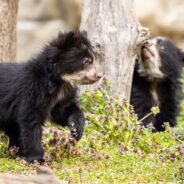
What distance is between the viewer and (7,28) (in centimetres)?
797

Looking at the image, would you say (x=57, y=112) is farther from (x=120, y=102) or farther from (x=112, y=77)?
(x=112, y=77)

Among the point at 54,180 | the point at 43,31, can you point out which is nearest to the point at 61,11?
the point at 43,31

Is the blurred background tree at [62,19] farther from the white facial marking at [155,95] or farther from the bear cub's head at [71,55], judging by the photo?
the bear cub's head at [71,55]

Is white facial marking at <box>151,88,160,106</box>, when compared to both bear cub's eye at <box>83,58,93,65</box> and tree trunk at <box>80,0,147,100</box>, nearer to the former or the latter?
tree trunk at <box>80,0,147,100</box>

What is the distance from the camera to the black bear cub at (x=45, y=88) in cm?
591

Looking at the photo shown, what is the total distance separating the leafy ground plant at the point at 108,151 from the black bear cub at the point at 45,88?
19 centimetres

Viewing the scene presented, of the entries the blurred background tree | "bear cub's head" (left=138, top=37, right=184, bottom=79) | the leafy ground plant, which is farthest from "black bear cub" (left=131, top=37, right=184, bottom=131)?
the blurred background tree

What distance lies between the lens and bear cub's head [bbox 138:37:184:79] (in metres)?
9.24

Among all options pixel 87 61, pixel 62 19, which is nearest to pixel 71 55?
pixel 87 61

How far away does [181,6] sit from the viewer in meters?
17.1

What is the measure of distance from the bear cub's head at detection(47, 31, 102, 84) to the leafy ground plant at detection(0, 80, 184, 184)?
62 centimetres

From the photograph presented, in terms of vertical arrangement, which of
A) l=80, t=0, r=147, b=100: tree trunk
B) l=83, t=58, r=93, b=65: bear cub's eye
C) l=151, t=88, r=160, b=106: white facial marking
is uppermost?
l=80, t=0, r=147, b=100: tree trunk

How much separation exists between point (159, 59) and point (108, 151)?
126 inches

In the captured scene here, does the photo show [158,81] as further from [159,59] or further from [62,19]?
[62,19]
